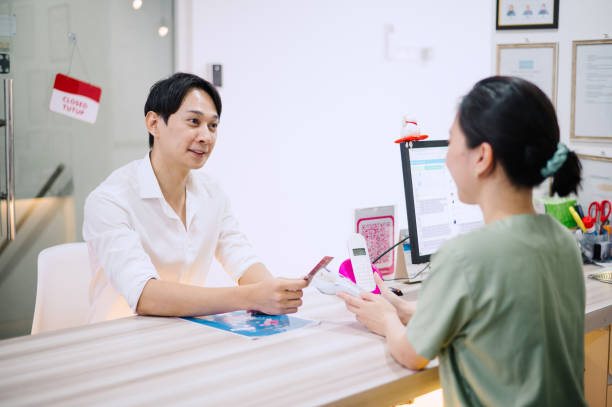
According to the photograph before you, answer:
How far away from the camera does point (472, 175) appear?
113 centimetres

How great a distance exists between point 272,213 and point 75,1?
1.55m

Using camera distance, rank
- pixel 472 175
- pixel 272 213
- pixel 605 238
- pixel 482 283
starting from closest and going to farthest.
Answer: pixel 482 283, pixel 472 175, pixel 605 238, pixel 272 213

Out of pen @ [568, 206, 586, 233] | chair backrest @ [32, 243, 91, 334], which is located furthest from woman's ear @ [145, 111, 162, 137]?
pen @ [568, 206, 586, 233]

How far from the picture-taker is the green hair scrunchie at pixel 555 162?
1064 millimetres

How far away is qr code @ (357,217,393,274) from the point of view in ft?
6.52

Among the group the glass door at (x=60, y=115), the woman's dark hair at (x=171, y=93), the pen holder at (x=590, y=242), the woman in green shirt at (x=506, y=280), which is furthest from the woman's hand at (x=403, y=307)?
the glass door at (x=60, y=115)

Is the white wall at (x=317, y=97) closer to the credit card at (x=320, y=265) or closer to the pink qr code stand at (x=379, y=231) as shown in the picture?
the pink qr code stand at (x=379, y=231)

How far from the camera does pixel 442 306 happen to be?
3.42 ft

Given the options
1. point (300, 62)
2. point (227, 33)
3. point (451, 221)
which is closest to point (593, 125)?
point (451, 221)

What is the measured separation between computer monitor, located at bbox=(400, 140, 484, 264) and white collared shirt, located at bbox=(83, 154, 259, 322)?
561 millimetres

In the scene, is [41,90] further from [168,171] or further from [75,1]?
[168,171]

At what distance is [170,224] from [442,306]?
3.52ft

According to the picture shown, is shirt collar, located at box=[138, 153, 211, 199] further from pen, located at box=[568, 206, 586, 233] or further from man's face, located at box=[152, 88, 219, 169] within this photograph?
pen, located at box=[568, 206, 586, 233]

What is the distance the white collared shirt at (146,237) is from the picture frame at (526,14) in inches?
63.6
